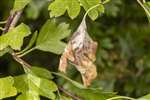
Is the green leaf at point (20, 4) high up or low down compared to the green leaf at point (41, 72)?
up

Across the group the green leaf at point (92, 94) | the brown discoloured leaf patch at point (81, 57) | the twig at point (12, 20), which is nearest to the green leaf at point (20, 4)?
the twig at point (12, 20)

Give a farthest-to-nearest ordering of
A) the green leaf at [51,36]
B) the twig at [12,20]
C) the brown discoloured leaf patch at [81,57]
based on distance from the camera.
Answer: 1. the green leaf at [51,36]
2. the twig at [12,20]
3. the brown discoloured leaf patch at [81,57]

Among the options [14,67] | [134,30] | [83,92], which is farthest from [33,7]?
[83,92]

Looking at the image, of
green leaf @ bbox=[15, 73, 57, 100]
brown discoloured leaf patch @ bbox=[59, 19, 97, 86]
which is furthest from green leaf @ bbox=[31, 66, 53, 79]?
brown discoloured leaf patch @ bbox=[59, 19, 97, 86]

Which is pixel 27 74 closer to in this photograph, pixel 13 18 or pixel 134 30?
pixel 13 18

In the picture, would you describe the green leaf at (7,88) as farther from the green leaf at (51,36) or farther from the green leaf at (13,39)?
the green leaf at (51,36)

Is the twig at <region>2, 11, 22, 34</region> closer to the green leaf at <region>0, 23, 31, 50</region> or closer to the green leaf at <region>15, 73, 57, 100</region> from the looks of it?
the green leaf at <region>0, 23, 31, 50</region>

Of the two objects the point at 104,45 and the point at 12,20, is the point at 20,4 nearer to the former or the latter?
the point at 12,20
